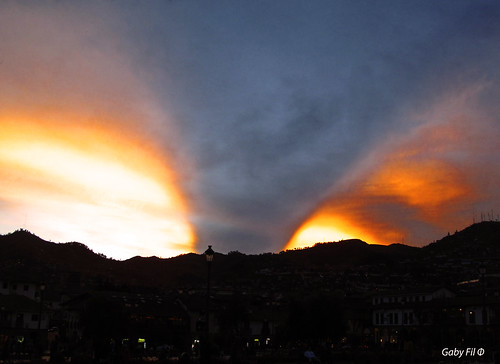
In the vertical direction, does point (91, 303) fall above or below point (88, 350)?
above

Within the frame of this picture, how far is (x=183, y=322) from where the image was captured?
92.2m

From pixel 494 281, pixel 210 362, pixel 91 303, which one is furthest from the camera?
pixel 494 281

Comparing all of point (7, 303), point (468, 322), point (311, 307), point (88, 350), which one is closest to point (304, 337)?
point (311, 307)

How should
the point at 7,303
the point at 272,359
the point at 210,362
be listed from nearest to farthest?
the point at 210,362 < the point at 272,359 < the point at 7,303

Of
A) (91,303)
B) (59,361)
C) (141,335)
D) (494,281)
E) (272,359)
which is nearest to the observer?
(59,361)

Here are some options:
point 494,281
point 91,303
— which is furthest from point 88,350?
point 494,281

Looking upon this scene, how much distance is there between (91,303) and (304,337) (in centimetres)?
2762

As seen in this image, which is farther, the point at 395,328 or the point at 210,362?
the point at 395,328

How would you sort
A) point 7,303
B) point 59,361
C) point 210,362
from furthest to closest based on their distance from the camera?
point 7,303 → point 59,361 → point 210,362

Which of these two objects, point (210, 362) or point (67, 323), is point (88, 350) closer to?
point (210, 362)

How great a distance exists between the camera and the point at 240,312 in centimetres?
9556

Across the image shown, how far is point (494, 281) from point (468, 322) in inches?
2779

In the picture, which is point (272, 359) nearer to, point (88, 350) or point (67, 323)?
point (88, 350)

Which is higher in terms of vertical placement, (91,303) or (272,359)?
(91,303)
